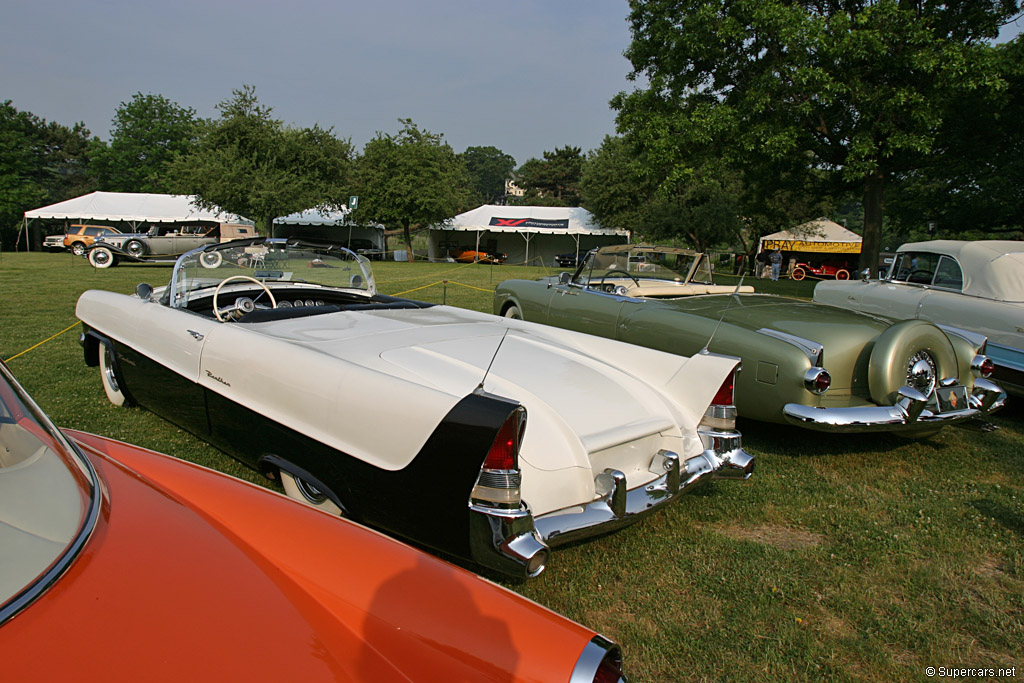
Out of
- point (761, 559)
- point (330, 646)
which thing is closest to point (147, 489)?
point (330, 646)

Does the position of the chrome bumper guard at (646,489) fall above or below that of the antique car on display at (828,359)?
below

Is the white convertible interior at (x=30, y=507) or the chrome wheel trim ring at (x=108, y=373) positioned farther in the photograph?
the chrome wheel trim ring at (x=108, y=373)

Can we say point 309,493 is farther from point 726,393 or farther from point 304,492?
point 726,393

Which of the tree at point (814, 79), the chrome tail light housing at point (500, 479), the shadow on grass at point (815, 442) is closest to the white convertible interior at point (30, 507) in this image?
the chrome tail light housing at point (500, 479)

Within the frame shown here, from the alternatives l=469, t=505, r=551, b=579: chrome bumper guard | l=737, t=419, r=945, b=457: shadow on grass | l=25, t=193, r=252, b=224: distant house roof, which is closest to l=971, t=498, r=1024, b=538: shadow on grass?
l=737, t=419, r=945, b=457: shadow on grass

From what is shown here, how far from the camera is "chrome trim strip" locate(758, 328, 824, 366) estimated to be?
145 inches

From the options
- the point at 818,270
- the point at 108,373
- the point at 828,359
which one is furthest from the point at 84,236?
the point at 818,270

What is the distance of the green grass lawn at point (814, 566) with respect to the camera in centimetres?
214

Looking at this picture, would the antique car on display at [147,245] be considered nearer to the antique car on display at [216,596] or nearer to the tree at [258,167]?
the tree at [258,167]

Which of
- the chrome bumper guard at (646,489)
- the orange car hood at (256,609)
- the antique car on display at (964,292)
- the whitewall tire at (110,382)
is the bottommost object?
the whitewall tire at (110,382)

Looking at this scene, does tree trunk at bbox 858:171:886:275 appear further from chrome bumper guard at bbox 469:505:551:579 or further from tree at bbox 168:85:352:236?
tree at bbox 168:85:352:236

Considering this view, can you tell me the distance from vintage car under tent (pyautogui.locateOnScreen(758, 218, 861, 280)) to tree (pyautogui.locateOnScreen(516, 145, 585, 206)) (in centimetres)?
3733

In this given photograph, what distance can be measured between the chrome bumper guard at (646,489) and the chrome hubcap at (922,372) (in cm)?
171

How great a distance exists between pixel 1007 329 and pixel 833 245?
27.7m
